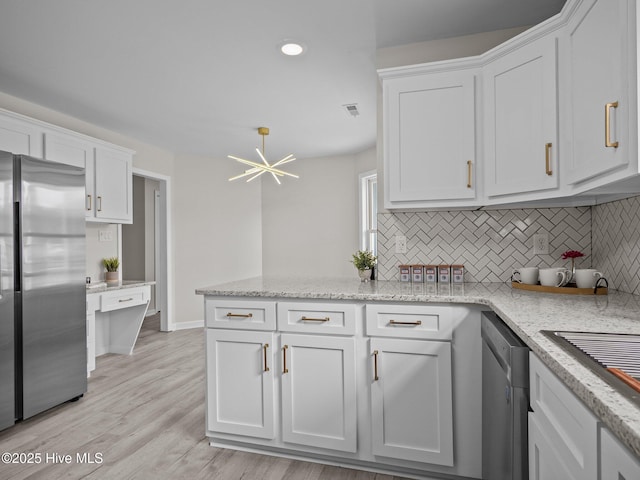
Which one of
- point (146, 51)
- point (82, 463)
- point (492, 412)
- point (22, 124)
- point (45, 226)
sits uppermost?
point (146, 51)

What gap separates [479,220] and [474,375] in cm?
105

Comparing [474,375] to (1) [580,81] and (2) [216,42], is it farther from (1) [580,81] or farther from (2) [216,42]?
(2) [216,42]

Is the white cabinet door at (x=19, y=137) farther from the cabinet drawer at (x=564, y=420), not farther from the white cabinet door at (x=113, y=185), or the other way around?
the cabinet drawer at (x=564, y=420)

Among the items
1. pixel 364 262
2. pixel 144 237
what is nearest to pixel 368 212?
pixel 364 262

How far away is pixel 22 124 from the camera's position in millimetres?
3152

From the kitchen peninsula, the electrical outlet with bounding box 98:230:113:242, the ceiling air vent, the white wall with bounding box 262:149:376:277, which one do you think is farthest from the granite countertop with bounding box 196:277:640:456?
the white wall with bounding box 262:149:376:277

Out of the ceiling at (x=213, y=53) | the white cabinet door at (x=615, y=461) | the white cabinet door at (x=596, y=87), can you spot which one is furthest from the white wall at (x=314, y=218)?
the white cabinet door at (x=615, y=461)

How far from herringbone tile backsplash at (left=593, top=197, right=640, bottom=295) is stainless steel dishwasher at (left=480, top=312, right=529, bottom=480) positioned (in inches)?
A: 28.9

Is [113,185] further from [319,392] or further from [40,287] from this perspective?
[319,392]

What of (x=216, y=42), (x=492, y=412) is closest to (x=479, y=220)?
(x=492, y=412)

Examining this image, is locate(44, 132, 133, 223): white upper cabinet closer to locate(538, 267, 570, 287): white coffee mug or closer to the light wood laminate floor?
the light wood laminate floor

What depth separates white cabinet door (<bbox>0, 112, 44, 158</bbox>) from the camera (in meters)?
3.03

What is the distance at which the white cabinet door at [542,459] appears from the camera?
0.96 meters

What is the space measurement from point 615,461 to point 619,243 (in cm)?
164
